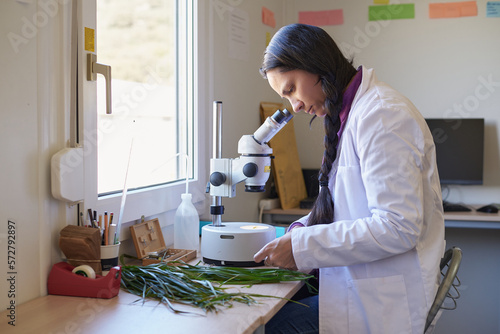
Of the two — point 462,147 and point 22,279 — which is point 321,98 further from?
point 462,147

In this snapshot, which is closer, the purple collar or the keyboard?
the purple collar

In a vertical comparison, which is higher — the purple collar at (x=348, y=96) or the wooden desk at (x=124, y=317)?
the purple collar at (x=348, y=96)

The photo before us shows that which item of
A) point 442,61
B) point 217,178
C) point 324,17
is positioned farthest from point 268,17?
point 217,178

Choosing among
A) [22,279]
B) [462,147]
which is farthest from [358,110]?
[462,147]

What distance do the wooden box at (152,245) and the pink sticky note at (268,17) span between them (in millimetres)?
1653

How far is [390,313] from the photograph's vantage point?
1443mm

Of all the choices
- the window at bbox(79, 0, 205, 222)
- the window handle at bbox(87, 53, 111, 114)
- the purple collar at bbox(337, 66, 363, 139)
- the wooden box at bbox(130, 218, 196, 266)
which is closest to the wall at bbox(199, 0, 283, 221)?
the window at bbox(79, 0, 205, 222)

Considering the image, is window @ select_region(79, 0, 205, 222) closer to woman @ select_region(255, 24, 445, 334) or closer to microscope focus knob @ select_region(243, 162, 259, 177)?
microscope focus knob @ select_region(243, 162, 259, 177)

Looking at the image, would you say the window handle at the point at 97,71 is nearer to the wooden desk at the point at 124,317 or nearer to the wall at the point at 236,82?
the wooden desk at the point at 124,317

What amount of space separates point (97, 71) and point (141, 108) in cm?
47

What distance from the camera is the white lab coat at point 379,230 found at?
1.38m

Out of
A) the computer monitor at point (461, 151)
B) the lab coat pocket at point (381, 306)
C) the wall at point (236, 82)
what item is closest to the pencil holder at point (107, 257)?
the lab coat pocket at point (381, 306)

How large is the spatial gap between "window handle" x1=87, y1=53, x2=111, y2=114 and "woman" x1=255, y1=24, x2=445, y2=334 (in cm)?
50

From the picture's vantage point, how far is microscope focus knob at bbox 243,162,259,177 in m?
1.73
